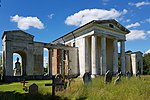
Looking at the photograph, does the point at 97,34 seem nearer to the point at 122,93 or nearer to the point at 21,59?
the point at 21,59

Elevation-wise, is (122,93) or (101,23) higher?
(101,23)

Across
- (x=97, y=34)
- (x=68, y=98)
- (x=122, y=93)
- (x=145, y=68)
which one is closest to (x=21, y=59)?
(x=97, y=34)

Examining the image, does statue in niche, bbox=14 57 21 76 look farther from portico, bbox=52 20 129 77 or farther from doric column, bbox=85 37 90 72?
doric column, bbox=85 37 90 72

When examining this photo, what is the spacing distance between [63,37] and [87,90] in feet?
102

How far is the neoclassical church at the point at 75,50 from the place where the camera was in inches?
1177

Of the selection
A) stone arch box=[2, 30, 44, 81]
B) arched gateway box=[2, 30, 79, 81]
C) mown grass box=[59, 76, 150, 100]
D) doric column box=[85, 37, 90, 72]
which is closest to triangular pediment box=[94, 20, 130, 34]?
doric column box=[85, 37, 90, 72]

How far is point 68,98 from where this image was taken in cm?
1327

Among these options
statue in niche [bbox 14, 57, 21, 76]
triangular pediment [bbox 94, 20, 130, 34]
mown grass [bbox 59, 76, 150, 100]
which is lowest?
mown grass [bbox 59, 76, 150, 100]

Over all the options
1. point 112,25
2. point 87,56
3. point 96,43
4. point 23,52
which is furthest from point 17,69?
point 112,25

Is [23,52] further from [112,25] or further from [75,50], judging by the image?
[112,25]

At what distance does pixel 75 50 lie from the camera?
131 feet

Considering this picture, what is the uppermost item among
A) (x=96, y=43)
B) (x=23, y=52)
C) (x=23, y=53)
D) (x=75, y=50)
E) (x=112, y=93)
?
(x=96, y=43)

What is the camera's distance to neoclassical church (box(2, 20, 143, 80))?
29.9 m

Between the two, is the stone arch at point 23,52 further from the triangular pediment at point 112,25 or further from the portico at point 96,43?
the triangular pediment at point 112,25
